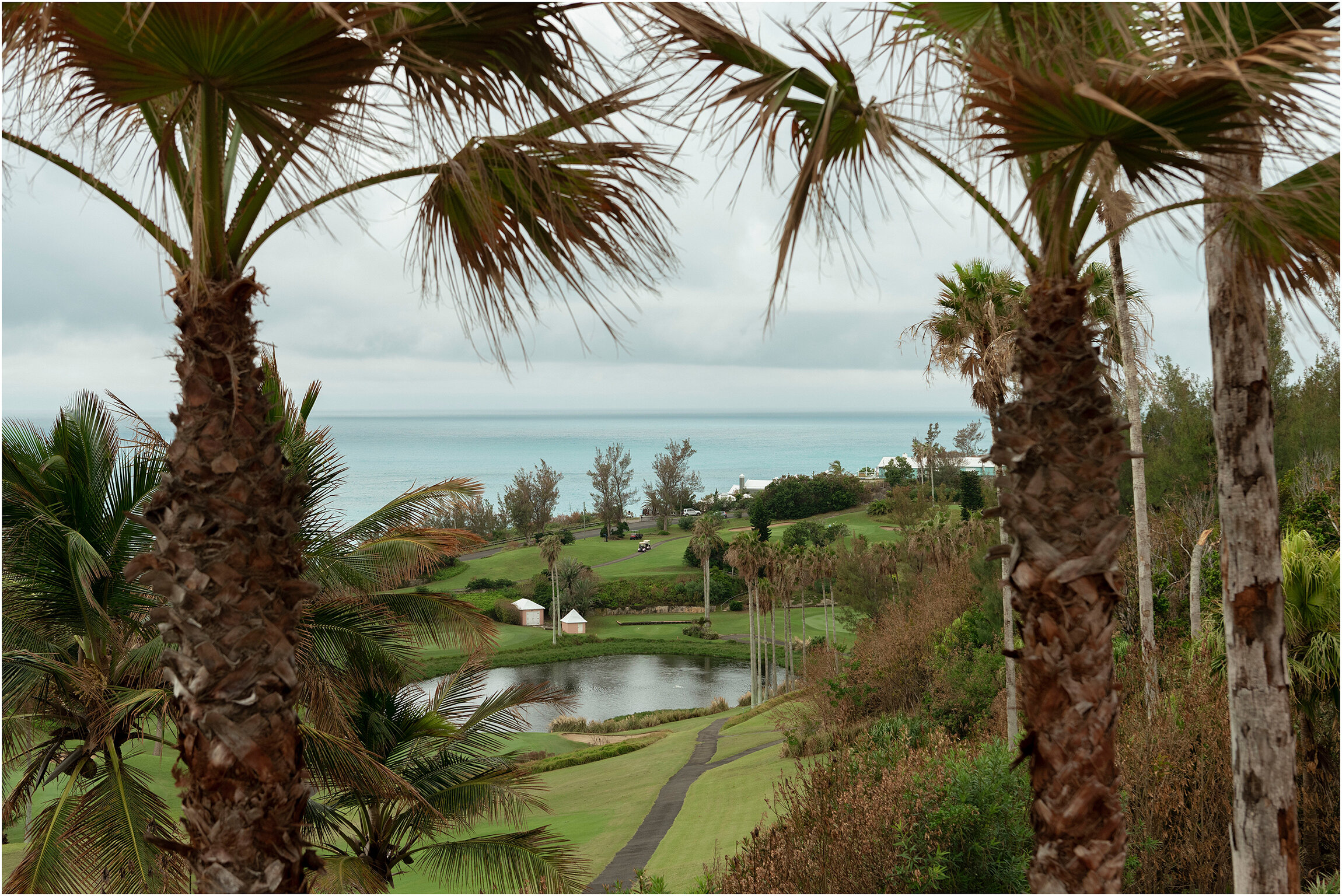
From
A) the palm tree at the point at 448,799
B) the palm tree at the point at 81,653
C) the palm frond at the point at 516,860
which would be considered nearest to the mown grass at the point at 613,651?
the palm tree at the point at 448,799

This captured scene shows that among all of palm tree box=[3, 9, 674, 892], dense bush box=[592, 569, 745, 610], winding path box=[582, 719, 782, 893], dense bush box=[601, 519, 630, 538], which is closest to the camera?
palm tree box=[3, 9, 674, 892]

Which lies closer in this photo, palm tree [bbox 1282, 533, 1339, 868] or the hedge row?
palm tree [bbox 1282, 533, 1339, 868]

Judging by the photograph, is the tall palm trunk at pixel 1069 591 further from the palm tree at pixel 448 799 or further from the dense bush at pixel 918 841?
the palm tree at pixel 448 799

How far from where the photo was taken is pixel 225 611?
2.70m

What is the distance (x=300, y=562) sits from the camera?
296cm

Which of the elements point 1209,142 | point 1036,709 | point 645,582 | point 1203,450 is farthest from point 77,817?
point 645,582

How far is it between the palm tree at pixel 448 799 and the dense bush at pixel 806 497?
61.0m

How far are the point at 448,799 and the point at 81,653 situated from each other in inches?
144

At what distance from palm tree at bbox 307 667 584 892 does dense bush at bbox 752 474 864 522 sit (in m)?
61.0

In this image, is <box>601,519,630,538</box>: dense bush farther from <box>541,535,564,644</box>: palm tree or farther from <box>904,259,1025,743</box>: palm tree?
<box>904,259,1025,743</box>: palm tree

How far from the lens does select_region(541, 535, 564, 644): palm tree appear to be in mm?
49438

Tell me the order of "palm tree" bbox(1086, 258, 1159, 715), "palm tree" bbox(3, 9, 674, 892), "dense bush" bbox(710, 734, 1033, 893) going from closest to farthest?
"palm tree" bbox(3, 9, 674, 892) → "dense bush" bbox(710, 734, 1033, 893) → "palm tree" bbox(1086, 258, 1159, 715)

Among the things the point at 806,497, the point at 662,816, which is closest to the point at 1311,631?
the point at 662,816

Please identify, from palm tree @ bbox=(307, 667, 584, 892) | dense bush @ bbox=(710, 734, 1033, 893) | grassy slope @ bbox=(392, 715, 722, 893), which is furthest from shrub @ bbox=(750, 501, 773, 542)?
dense bush @ bbox=(710, 734, 1033, 893)
